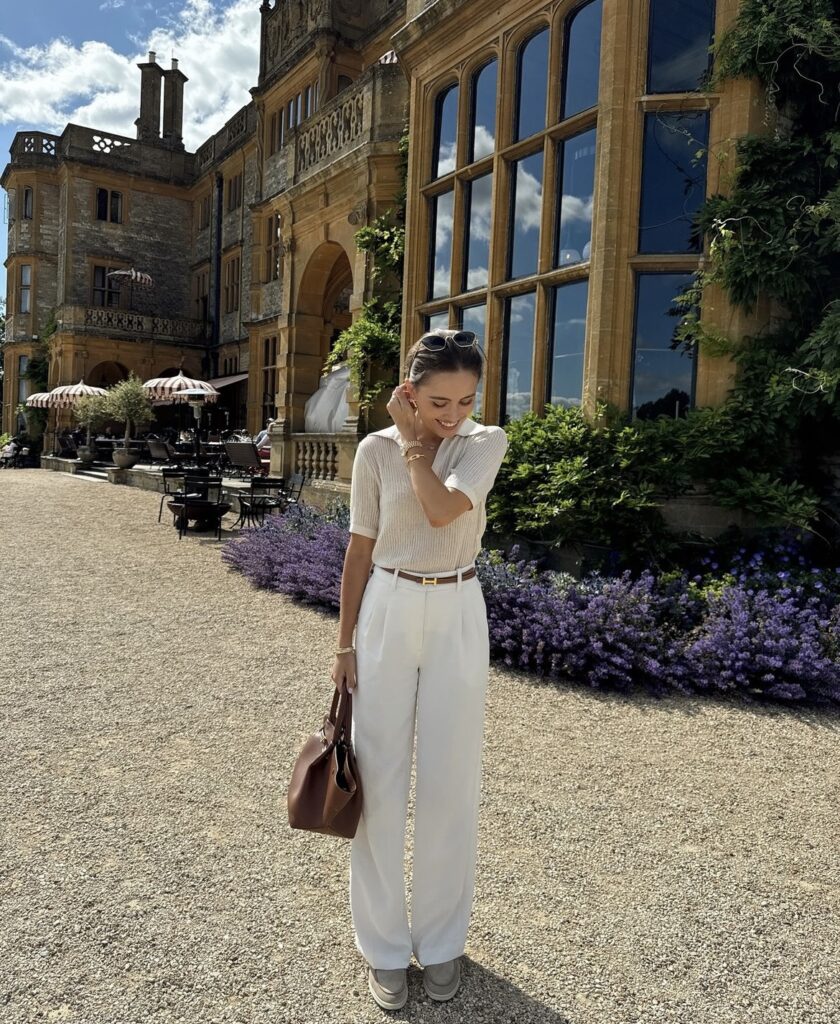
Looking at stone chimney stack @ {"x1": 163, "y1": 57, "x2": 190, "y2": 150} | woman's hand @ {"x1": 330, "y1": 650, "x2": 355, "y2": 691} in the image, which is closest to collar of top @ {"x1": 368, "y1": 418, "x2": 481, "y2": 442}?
woman's hand @ {"x1": 330, "y1": 650, "x2": 355, "y2": 691}

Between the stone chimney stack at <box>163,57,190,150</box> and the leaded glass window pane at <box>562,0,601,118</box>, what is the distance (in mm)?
25877

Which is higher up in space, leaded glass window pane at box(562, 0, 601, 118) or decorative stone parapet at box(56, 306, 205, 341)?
decorative stone parapet at box(56, 306, 205, 341)

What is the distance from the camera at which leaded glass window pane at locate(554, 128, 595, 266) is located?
6422 mm

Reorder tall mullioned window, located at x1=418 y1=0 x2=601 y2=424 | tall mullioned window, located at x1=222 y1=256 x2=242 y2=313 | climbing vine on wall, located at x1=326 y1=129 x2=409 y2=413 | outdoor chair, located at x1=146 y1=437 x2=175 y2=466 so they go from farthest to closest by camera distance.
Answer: tall mullioned window, located at x1=222 y1=256 x2=242 y2=313 < outdoor chair, located at x1=146 y1=437 x2=175 y2=466 < climbing vine on wall, located at x1=326 y1=129 x2=409 y2=413 < tall mullioned window, located at x1=418 y1=0 x2=601 y2=424

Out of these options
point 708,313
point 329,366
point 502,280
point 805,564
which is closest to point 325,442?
point 329,366

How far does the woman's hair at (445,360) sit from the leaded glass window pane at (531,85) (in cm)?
587

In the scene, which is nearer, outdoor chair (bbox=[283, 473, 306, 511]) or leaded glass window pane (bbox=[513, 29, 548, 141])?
leaded glass window pane (bbox=[513, 29, 548, 141])

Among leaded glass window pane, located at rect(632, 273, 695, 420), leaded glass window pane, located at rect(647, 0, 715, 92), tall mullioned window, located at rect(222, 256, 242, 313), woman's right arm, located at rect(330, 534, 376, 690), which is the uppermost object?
tall mullioned window, located at rect(222, 256, 242, 313)

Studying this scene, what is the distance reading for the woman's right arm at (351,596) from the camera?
2039 mm

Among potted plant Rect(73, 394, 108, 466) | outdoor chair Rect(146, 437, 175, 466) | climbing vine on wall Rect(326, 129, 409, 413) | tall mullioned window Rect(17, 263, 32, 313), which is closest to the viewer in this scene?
climbing vine on wall Rect(326, 129, 409, 413)

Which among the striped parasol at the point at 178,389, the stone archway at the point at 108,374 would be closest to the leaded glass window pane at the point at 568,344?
the striped parasol at the point at 178,389

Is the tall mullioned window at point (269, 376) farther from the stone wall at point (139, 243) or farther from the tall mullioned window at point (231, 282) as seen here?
the stone wall at point (139, 243)

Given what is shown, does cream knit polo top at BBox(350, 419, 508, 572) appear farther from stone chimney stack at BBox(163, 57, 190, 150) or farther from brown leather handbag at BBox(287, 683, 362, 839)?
stone chimney stack at BBox(163, 57, 190, 150)

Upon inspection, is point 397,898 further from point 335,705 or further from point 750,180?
point 750,180
